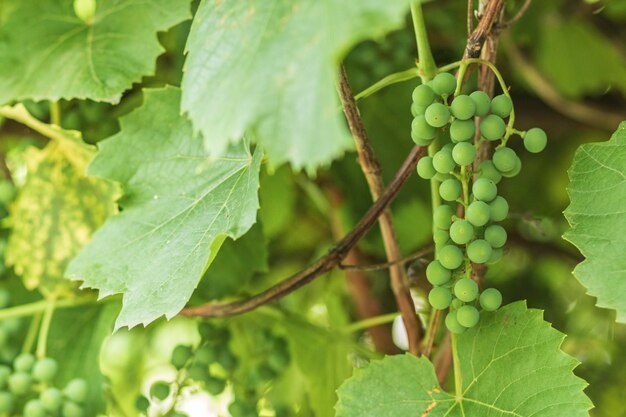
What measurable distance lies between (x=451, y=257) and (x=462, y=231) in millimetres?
37

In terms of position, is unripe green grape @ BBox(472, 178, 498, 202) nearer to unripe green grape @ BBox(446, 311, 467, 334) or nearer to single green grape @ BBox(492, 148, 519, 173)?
single green grape @ BBox(492, 148, 519, 173)

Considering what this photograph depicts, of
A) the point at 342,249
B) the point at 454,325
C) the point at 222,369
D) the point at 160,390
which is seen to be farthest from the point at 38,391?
the point at 454,325

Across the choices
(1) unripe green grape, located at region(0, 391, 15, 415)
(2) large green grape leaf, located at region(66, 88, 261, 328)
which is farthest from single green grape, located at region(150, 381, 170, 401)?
(2) large green grape leaf, located at region(66, 88, 261, 328)

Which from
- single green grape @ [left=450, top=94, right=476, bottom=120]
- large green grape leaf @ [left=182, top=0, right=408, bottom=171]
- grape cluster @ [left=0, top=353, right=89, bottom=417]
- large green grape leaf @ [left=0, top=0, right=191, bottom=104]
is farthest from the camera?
grape cluster @ [left=0, top=353, right=89, bottom=417]

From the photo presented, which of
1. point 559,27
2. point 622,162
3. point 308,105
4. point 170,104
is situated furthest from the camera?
point 559,27

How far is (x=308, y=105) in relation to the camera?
22.9 inches

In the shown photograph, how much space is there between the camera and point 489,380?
2.94 feet

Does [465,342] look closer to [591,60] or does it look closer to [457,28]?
[457,28]

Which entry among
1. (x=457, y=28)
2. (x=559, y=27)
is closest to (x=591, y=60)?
(x=559, y=27)

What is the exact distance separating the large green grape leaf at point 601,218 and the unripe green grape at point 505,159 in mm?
88

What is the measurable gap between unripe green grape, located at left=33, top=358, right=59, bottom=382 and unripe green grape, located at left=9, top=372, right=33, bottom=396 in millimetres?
15

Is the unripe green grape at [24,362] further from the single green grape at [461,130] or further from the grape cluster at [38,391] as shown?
the single green grape at [461,130]

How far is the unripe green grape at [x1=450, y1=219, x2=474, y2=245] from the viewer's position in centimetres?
83

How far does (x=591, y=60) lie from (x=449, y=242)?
1468mm
